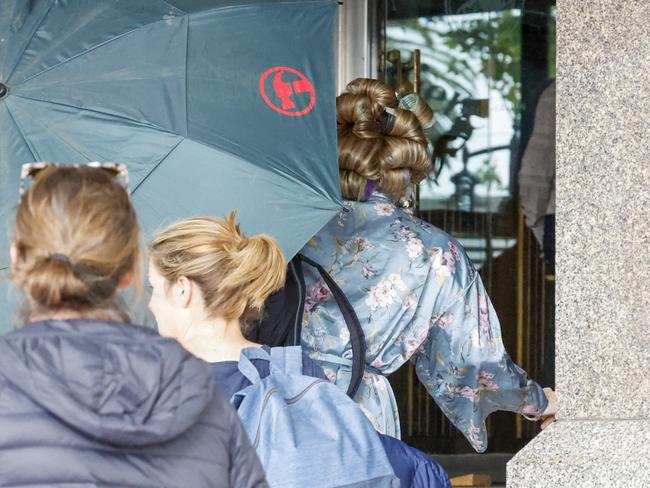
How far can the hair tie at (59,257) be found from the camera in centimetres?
189

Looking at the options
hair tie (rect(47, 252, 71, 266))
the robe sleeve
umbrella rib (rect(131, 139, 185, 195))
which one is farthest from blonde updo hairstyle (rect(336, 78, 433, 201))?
A: hair tie (rect(47, 252, 71, 266))

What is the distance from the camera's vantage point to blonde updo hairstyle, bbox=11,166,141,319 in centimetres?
189

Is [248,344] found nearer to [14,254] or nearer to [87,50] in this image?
[87,50]

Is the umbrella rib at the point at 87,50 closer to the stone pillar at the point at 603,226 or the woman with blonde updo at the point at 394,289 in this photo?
the woman with blonde updo at the point at 394,289

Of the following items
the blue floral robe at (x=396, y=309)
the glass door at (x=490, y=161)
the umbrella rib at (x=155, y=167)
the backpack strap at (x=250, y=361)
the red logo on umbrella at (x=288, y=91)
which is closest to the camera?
the backpack strap at (x=250, y=361)

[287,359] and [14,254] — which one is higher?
[14,254]

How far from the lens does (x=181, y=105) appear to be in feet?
10.7

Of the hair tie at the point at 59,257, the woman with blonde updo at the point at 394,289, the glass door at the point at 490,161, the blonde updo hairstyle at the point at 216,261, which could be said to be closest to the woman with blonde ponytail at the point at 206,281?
the blonde updo hairstyle at the point at 216,261

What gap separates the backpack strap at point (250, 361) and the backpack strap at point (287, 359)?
2cm

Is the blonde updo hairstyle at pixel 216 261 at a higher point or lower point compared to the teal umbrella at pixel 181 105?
lower

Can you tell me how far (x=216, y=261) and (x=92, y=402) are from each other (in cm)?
110

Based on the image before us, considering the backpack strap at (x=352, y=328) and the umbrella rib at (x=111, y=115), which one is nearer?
the umbrella rib at (x=111, y=115)

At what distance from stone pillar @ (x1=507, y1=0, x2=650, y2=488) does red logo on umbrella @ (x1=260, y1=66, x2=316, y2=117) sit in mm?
771

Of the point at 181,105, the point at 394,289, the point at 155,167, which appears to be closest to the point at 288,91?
the point at 181,105
